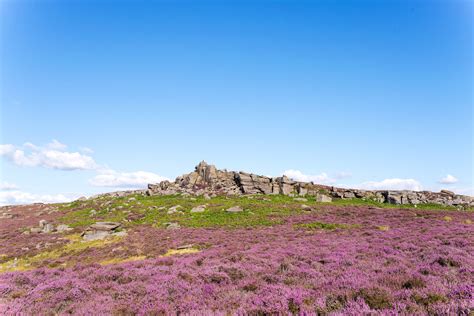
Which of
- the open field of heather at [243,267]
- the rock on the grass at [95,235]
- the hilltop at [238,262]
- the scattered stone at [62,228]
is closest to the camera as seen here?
the open field of heather at [243,267]

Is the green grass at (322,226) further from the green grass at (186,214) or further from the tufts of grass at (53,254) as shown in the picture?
the tufts of grass at (53,254)

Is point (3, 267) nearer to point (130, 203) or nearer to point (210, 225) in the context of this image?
point (210, 225)

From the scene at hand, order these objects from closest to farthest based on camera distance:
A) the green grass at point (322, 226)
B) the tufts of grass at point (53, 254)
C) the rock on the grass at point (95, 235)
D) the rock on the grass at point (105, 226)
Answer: the tufts of grass at point (53, 254) → the rock on the grass at point (95, 235) → the green grass at point (322, 226) → the rock on the grass at point (105, 226)

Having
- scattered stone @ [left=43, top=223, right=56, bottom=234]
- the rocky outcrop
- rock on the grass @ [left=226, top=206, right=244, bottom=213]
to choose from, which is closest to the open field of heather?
scattered stone @ [left=43, top=223, right=56, bottom=234]

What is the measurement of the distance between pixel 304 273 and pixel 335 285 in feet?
7.21

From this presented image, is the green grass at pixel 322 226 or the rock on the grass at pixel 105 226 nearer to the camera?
the green grass at pixel 322 226

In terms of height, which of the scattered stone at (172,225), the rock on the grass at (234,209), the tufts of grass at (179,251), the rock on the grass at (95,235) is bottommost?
the rock on the grass at (95,235)

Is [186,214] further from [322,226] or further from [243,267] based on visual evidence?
[243,267]

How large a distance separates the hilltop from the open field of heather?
60mm

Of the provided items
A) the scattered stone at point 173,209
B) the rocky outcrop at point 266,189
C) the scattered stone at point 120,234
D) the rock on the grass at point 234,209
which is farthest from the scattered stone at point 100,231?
the rocky outcrop at point 266,189

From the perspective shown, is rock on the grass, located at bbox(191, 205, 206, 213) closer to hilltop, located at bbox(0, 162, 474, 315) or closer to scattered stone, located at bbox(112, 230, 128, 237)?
hilltop, located at bbox(0, 162, 474, 315)

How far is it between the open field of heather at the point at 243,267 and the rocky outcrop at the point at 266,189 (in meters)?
16.2

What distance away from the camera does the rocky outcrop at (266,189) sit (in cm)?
4512

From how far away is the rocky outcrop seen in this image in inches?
1776
